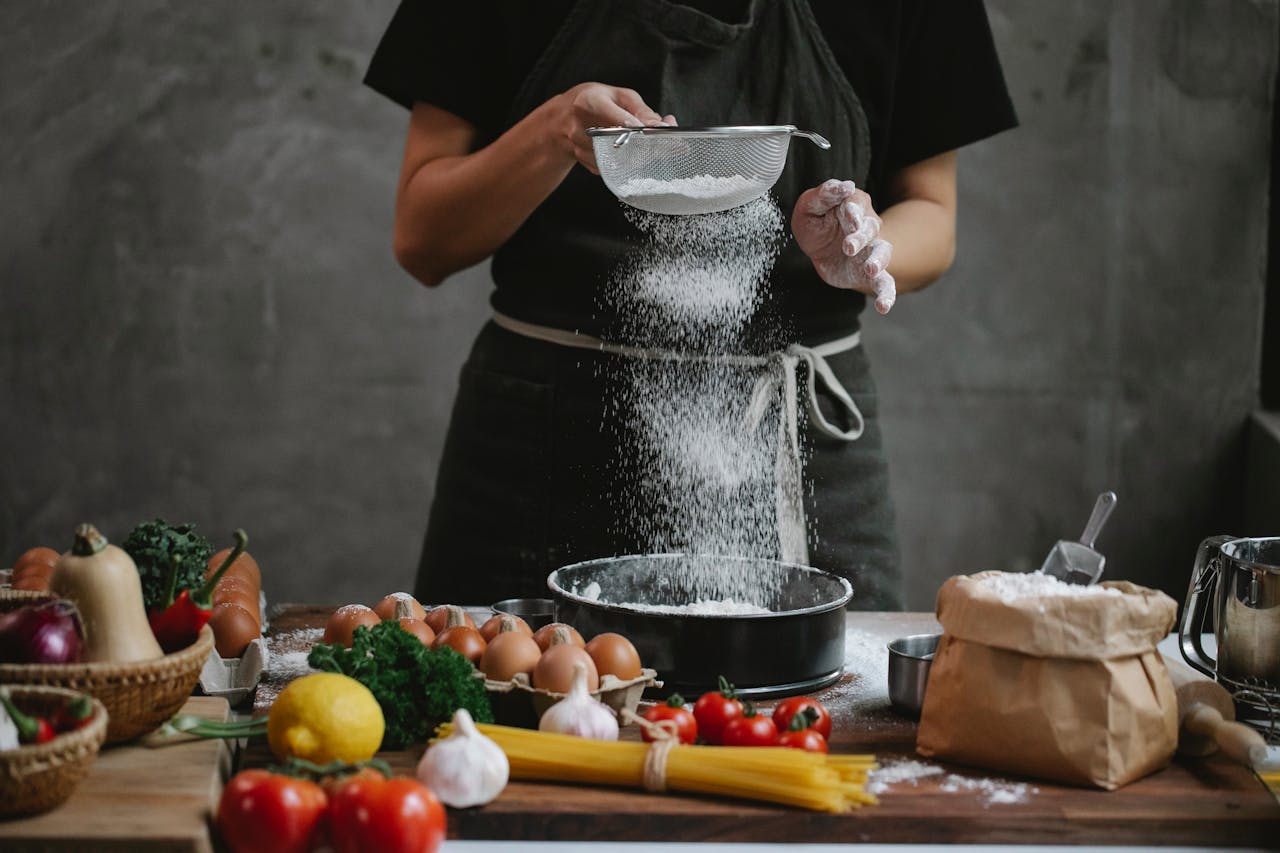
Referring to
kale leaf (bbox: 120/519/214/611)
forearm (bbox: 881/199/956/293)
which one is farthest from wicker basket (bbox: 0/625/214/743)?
forearm (bbox: 881/199/956/293)

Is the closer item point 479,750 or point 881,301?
point 479,750

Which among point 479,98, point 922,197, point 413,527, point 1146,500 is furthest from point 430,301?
point 1146,500

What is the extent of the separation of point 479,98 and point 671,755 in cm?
132

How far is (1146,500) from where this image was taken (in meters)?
3.54

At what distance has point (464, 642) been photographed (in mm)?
1554

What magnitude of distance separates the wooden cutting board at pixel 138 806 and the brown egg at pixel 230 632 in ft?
1.14

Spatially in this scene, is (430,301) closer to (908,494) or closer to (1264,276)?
(908,494)

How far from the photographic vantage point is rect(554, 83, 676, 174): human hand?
1811mm

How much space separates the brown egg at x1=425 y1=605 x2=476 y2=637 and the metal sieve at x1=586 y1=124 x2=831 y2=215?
0.60 m

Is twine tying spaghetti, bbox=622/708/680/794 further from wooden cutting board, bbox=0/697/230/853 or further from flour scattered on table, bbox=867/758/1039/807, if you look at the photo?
wooden cutting board, bbox=0/697/230/853

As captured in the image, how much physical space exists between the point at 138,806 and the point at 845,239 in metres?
1.06

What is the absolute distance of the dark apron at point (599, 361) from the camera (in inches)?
86.5

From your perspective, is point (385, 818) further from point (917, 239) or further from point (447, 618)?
point (917, 239)

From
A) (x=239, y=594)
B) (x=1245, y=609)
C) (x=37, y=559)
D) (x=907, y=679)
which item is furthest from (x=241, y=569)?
(x=1245, y=609)
